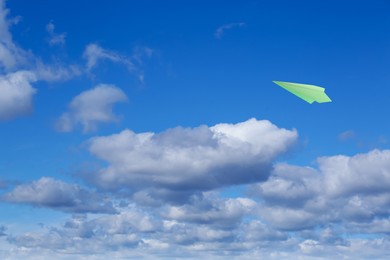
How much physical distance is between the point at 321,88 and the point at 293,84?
236 centimetres

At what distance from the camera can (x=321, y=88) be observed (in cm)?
4169

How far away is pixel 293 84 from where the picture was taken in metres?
42.5
